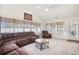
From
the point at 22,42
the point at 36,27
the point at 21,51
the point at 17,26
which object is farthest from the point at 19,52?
the point at 36,27

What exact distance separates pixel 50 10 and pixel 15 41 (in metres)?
1.28

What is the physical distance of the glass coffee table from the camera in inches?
87.2

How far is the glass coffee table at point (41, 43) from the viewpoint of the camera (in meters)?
2.21

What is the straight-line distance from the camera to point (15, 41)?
2160 millimetres

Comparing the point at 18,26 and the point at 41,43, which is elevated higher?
the point at 18,26

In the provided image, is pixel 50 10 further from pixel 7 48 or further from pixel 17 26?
pixel 7 48

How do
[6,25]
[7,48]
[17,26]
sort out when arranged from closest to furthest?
[7,48] → [6,25] → [17,26]

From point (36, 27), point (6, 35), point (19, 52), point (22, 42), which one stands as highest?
point (36, 27)

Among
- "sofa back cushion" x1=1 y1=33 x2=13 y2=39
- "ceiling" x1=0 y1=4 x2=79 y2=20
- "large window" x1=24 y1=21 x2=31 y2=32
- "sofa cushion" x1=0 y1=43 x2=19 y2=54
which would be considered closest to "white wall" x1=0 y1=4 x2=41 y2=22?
"ceiling" x1=0 y1=4 x2=79 y2=20

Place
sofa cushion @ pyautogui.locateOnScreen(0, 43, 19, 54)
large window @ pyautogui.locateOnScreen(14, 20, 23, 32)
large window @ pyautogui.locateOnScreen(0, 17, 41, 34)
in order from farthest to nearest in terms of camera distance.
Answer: large window @ pyautogui.locateOnScreen(14, 20, 23, 32) < large window @ pyautogui.locateOnScreen(0, 17, 41, 34) < sofa cushion @ pyautogui.locateOnScreen(0, 43, 19, 54)

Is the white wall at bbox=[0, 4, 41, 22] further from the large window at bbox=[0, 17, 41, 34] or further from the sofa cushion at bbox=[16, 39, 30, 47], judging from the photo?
the sofa cushion at bbox=[16, 39, 30, 47]

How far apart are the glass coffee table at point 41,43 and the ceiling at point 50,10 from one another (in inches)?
24.7

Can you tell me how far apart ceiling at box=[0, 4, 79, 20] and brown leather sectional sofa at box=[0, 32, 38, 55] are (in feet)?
2.03
